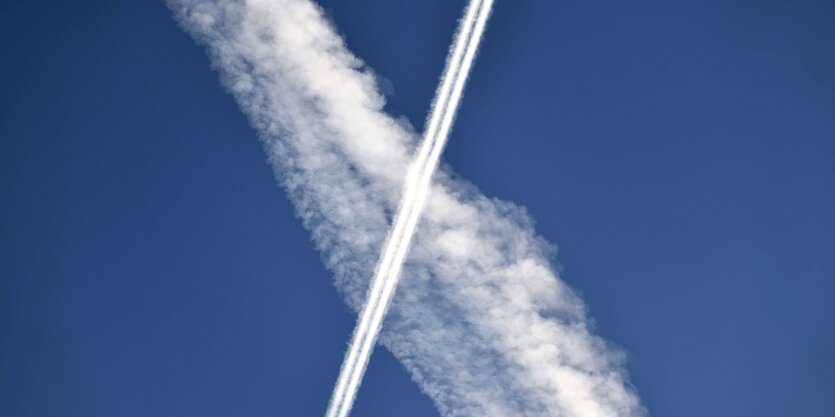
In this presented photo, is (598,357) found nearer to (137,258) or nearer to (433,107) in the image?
(433,107)

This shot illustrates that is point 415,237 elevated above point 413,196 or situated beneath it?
situated beneath

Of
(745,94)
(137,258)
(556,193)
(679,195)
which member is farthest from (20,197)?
(745,94)

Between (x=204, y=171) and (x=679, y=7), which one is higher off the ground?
(x=679, y=7)

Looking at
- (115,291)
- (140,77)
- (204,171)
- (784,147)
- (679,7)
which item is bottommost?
(115,291)
